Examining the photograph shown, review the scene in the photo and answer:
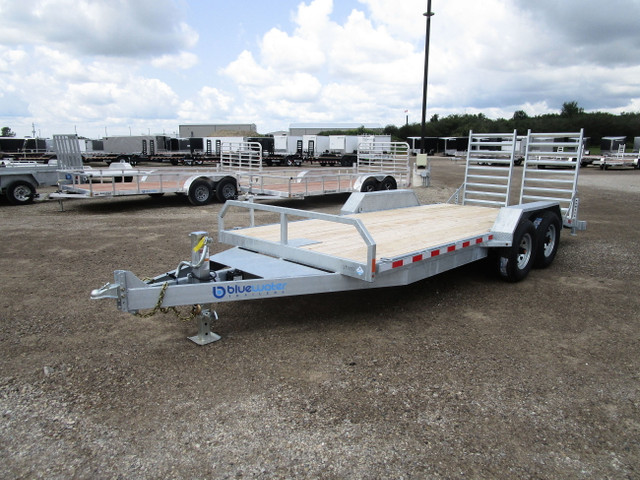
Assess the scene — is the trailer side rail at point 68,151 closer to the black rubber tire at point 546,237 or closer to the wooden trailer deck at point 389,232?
the wooden trailer deck at point 389,232

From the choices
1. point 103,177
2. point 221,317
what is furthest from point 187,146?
point 221,317

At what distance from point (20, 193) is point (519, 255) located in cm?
1236

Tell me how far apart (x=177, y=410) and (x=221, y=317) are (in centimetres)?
162

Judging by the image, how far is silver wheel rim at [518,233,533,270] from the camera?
5859 mm

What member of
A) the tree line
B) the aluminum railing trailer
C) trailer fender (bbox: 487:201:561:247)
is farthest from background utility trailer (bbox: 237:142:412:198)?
the tree line

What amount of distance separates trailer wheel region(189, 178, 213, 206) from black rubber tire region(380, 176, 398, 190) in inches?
194

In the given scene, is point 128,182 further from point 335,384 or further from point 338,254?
point 335,384

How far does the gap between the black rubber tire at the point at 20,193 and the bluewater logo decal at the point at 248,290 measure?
11376mm

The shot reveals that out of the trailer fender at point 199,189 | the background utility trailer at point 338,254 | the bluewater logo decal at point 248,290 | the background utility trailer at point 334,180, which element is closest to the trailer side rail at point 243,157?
the background utility trailer at point 334,180

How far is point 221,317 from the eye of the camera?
15.2 feet

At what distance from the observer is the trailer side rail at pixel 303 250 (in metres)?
3.84

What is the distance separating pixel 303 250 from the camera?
4.45 m

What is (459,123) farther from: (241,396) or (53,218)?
(241,396)

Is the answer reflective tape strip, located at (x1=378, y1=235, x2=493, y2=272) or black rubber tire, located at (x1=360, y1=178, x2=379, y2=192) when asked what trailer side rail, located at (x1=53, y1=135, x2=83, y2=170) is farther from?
reflective tape strip, located at (x1=378, y1=235, x2=493, y2=272)
